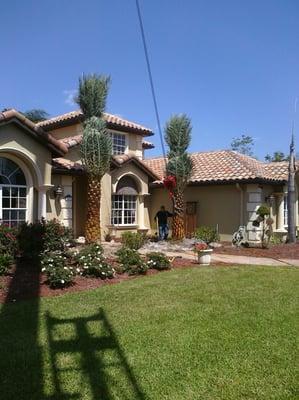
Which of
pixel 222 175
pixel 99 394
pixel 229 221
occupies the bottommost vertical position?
pixel 99 394

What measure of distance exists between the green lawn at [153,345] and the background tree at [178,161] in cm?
1088

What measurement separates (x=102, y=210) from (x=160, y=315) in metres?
12.8

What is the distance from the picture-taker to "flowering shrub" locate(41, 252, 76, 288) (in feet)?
30.8

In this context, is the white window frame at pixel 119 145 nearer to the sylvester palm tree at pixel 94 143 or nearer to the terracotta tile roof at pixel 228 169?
the terracotta tile roof at pixel 228 169

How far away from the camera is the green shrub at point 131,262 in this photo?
11.4 metres

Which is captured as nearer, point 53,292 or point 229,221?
point 53,292

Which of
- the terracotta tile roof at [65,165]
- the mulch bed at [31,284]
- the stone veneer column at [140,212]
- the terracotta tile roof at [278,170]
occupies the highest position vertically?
the terracotta tile roof at [278,170]

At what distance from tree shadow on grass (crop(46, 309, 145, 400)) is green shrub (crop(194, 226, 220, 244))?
44.5ft

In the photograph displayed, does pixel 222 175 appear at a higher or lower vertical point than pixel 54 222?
higher

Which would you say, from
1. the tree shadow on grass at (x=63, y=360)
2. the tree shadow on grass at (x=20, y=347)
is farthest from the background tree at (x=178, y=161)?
the tree shadow on grass at (x=63, y=360)

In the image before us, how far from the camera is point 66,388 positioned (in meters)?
4.61

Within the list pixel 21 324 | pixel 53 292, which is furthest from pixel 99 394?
pixel 53 292

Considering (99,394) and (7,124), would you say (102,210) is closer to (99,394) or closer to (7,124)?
(7,124)

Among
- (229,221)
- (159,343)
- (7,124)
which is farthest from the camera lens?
(229,221)
